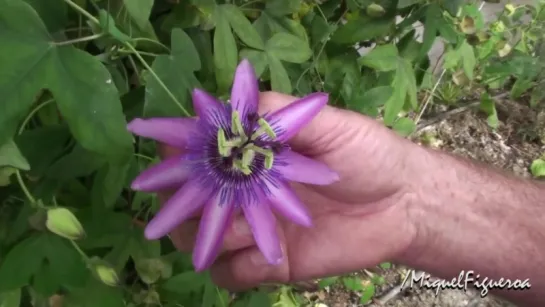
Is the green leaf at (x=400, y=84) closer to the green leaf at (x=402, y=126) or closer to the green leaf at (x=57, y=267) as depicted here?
the green leaf at (x=402, y=126)

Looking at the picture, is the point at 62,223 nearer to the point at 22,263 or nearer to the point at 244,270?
the point at 22,263

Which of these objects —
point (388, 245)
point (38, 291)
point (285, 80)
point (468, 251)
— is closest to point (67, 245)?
point (38, 291)

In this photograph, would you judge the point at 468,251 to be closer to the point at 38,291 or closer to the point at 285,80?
the point at 285,80

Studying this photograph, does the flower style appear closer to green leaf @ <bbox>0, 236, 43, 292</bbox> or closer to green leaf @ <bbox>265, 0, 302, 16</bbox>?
green leaf @ <bbox>0, 236, 43, 292</bbox>

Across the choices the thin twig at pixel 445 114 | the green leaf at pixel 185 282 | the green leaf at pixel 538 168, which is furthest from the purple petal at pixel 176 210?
the green leaf at pixel 538 168

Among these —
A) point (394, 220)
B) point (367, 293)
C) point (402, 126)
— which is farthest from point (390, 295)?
point (394, 220)

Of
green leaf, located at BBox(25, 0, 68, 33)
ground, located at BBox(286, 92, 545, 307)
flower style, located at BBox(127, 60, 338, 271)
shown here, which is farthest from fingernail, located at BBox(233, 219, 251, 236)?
ground, located at BBox(286, 92, 545, 307)
